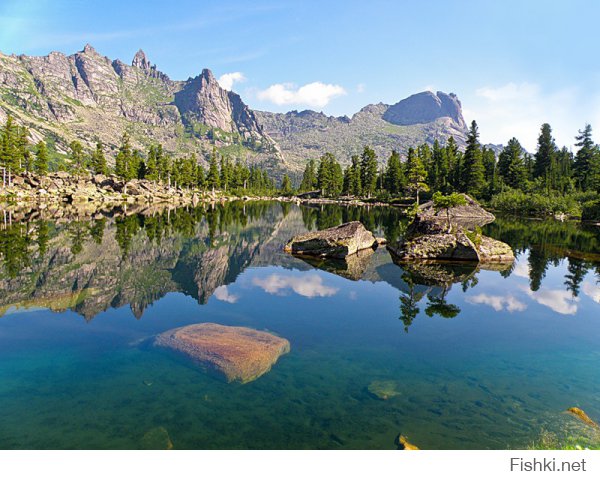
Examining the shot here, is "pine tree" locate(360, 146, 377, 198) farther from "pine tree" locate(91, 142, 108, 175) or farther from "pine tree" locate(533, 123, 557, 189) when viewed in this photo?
"pine tree" locate(91, 142, 108, 175)

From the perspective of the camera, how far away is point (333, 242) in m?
32.3

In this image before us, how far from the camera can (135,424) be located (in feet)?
28.2

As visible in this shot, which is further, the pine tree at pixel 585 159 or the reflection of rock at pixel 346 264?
the pine tree at pixel 585 159

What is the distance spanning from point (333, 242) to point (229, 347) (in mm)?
20765

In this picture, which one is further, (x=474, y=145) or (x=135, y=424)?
(x=474, y=145)

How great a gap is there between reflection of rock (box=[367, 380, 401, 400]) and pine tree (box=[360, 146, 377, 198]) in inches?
5381

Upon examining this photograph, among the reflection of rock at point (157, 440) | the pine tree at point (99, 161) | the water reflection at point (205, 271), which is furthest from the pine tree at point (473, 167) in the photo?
the pine tree at point (99, 161)

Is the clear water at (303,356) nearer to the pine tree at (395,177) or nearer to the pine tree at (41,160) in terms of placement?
the pine tree at (41,160)

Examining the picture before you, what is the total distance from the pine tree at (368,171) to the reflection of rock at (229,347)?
5294 inches

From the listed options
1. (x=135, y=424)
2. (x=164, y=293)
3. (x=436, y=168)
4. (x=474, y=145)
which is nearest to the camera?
(x=135, y=424)

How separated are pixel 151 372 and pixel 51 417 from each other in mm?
2787

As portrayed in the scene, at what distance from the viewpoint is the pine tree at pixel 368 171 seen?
465 ft
